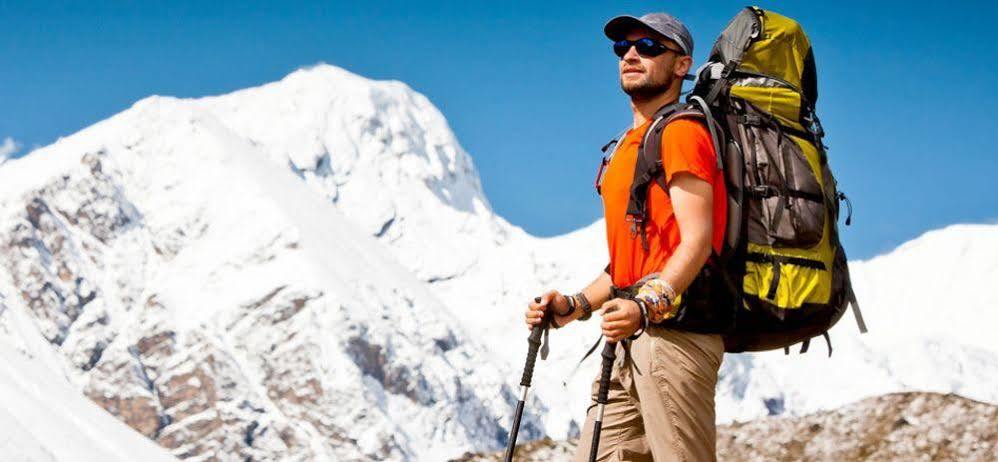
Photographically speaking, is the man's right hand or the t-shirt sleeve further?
the man's right hand

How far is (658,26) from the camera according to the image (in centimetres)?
711

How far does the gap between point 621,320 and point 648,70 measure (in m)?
1.45

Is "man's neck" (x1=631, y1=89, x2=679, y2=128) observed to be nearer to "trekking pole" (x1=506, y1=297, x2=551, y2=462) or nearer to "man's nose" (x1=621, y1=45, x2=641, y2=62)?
"man's nose" (x1=621, y1=45, x2=641, y2=62)

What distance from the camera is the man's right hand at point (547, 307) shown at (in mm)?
7191

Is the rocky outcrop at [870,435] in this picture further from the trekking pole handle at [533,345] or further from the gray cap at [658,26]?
the gray cap at [658,26]

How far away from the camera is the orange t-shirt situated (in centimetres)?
660

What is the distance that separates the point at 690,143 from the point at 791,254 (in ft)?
2.31

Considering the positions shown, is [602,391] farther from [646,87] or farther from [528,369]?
[646,87]

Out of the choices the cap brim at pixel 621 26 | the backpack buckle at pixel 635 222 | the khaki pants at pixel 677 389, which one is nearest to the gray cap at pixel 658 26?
the cap brim at pixel 621 26

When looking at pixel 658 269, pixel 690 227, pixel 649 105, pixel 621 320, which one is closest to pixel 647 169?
pixel 690 227

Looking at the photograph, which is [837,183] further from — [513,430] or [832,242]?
[513,430]

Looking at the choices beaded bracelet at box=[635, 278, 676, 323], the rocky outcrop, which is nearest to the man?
beaded bracelet at box=[635, 278, 676, 323]

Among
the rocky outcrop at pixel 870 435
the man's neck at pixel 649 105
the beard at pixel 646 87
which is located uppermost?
the beard at pixel 646 87

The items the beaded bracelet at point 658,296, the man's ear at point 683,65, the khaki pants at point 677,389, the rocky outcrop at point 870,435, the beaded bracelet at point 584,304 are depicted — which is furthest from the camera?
the rocky outcrop at point 870,435
